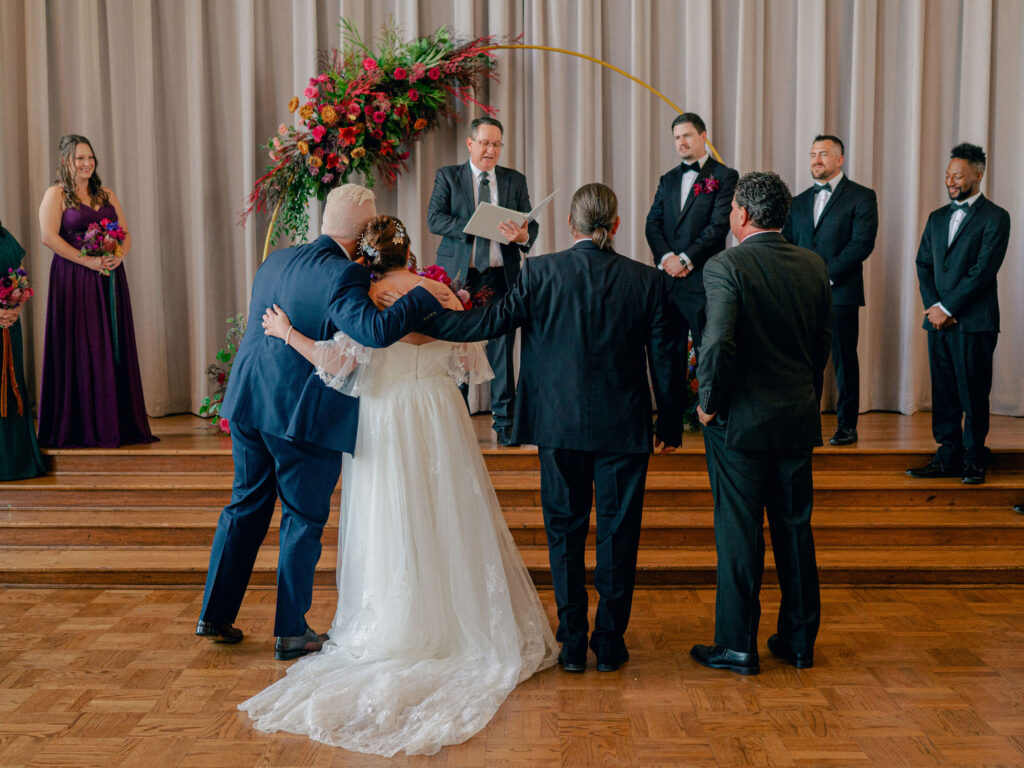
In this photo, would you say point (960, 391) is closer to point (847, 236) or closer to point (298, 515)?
point (847, 236)

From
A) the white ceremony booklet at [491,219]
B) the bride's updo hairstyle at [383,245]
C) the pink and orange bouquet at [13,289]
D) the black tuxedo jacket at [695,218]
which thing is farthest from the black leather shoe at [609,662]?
the pink and orange bouquet at [13,289]

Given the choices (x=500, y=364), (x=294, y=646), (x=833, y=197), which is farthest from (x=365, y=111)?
(x=294, y=646)

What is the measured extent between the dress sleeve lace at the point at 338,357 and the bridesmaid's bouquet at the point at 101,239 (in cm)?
298

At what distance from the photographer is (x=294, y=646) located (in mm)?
3480

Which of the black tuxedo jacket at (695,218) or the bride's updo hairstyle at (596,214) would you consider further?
the black tuxedo jacket at (695,218)

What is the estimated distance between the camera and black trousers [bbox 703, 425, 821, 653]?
10.9ft

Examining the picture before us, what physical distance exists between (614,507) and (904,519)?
219 cm

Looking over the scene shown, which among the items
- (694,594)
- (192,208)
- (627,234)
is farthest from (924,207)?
(192,208)

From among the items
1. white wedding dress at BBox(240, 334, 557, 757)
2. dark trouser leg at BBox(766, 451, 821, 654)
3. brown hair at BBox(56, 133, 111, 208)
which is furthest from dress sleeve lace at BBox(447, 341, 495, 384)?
brown hair at BBox(56, 133, 111, 208)

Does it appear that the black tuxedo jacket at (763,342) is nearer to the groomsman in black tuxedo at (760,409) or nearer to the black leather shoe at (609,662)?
the groomsman in black tuxedo at (760,409)

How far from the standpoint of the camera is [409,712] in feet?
9.62

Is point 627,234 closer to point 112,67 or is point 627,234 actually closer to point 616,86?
point 616,86

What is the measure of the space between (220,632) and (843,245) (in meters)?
4.11

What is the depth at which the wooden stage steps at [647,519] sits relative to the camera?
4383 millimetres
